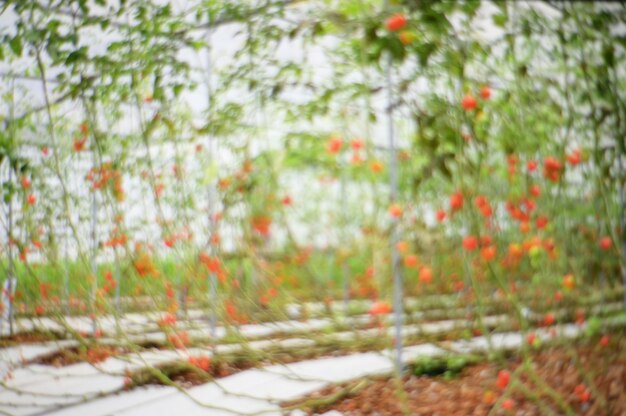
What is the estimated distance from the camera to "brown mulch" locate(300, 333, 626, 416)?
261cm

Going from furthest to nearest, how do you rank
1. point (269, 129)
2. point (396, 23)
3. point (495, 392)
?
point (269, 129), point (495, 392), point (396, 23)

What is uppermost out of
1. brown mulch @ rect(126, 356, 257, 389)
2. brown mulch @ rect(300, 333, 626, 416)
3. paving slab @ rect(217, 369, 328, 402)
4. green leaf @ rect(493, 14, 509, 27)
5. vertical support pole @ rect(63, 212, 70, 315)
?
green leaf @ rect(493, 14, 509, 27)

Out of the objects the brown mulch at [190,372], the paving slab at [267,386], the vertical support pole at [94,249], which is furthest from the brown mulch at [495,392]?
the vertical support pole at [94,249]

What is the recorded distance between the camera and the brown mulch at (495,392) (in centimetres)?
261

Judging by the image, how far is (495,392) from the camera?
9.52ft

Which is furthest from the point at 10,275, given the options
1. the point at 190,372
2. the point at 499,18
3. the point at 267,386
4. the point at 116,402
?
the point at 499,18

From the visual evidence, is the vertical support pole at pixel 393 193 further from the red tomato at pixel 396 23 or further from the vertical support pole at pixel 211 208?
the vertical support pole at pixel 211 208

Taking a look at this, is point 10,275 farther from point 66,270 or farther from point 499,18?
point 499,18

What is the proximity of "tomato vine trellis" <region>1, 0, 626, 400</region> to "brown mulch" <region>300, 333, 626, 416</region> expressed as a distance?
1.03 feet

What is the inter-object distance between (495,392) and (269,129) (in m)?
1.80

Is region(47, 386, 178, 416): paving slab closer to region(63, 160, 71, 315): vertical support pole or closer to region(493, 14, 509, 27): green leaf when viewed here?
region(63, 160, 71, 315): vertical support pole

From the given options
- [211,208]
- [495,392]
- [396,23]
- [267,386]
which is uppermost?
[396,23]

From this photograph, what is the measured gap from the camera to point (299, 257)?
3.10 m

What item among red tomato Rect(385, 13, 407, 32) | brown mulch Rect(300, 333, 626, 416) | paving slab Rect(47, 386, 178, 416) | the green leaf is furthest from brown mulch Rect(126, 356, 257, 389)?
the green leaf
